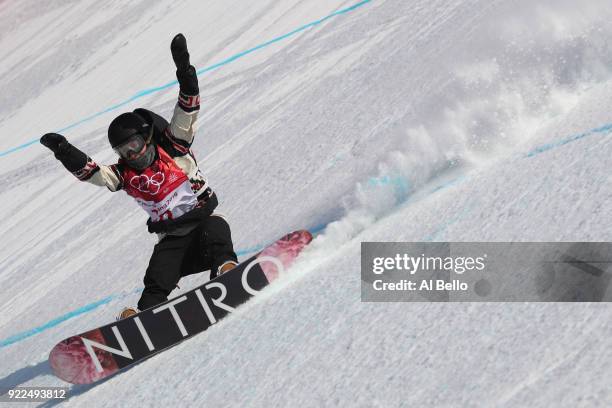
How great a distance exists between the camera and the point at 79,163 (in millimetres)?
4555

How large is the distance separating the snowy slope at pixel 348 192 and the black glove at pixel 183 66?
3.50 feet

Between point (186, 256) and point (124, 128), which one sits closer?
point (124, 128)

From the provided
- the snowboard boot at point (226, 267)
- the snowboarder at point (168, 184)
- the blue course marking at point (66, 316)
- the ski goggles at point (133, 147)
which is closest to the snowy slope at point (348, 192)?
the blue course marking at point (66, 316)

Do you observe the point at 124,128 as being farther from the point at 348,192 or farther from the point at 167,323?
the point at 348,192

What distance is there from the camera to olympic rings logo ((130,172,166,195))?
14.8 ft

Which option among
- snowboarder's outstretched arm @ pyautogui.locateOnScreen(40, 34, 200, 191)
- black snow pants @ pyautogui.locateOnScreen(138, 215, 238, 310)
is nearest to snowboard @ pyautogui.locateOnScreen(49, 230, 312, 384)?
black snow pants @ pyautogui.locateOnScreen(138, 215, 238, 310)

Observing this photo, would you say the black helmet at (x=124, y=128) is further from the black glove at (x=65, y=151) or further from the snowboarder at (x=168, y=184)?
the black glove at (x=65, y=151)

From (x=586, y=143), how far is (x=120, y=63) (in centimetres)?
1000

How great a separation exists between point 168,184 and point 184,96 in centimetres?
49

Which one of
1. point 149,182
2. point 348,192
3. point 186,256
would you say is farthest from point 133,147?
point 348,192

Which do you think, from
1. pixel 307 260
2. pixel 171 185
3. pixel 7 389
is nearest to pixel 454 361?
pixel 307 260

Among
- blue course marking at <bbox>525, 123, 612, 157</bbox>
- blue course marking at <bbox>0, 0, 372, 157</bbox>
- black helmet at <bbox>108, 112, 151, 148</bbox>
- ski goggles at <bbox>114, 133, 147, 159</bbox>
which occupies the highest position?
blue course marking at <bbox>0, 0, 372, 157</bbox>

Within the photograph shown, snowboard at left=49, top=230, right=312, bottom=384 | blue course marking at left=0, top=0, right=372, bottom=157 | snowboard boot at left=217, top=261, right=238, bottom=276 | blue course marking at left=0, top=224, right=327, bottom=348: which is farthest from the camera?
blue course marking at left=0, top=0, right=372, bottom=157

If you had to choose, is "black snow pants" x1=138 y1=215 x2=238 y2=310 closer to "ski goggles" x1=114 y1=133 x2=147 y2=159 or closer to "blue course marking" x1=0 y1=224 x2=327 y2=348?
"ski goggles" x1=114 y1=133 x2=147 y2=159
